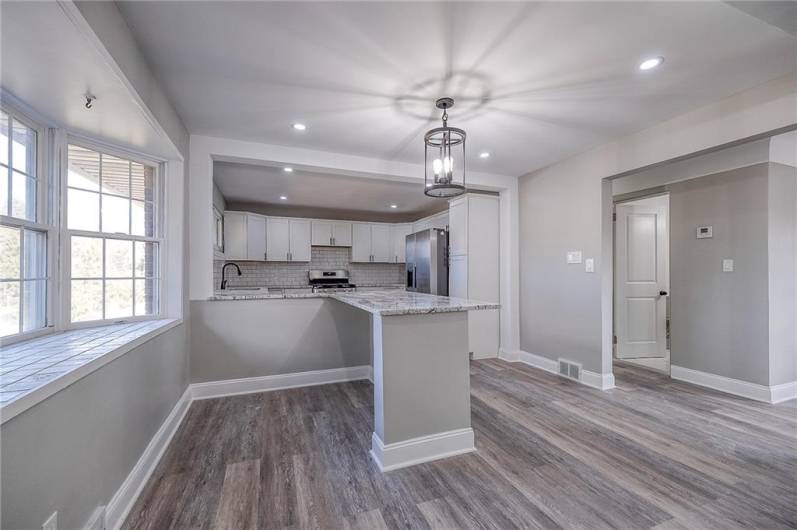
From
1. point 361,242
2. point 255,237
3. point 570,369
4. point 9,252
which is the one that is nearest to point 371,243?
point 361,242

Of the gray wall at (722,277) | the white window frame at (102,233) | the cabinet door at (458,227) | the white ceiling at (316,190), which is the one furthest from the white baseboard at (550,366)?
the white window frame at (102,233)

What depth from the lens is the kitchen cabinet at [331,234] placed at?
243 inches

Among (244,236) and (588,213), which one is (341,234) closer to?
(244,236)

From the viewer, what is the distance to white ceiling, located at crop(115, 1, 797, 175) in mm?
1570

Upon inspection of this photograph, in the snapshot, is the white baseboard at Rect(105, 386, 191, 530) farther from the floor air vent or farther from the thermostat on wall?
the thermostat on wall

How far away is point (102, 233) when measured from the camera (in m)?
2.03

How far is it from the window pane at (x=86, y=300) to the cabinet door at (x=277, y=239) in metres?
3.82

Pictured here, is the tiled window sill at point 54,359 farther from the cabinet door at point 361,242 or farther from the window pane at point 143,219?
the cabinet door at point 361,242

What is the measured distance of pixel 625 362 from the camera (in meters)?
4.21

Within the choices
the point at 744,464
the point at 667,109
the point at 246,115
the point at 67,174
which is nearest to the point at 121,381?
the point at 67,174

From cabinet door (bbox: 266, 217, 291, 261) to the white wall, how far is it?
158 inches

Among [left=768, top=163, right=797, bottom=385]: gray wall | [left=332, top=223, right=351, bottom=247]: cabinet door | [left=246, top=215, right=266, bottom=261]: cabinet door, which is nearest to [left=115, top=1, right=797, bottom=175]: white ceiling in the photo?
[left=768, top=163, right=797, bottom=385]: gray wall

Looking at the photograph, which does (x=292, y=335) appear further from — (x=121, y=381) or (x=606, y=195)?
(x=606, y=195)

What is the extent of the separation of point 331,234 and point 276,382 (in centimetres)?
350
